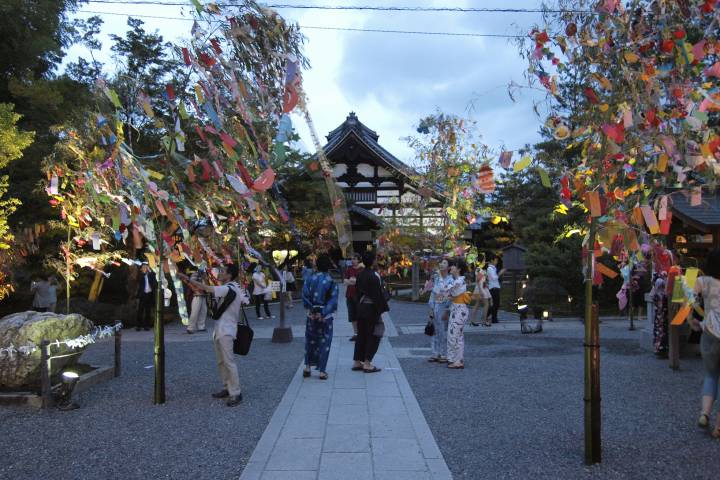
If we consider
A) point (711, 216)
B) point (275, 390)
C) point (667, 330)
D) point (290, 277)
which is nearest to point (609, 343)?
point (667, 330)

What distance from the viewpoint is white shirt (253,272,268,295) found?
565 inches

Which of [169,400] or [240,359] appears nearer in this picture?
[169,400]

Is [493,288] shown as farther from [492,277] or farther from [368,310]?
[368,310]

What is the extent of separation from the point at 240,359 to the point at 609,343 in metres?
7.03

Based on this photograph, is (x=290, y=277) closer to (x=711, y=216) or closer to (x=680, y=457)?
(x=711, y=216)

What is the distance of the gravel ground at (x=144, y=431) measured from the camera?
168 inches

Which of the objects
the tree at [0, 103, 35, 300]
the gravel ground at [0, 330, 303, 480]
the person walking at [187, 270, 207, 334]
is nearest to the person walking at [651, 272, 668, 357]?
the gravel ground at [0, 330, 303, 480]

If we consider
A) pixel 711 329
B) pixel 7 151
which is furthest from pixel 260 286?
pixel 711 329

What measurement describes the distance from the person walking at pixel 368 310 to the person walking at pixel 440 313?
1104 mm

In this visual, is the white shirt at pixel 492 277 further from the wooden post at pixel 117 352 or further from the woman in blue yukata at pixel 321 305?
the wooden post at pixel 117 352

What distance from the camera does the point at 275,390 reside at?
689 cm

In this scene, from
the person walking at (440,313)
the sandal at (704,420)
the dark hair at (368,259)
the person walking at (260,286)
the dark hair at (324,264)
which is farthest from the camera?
the person walking at (260,286)

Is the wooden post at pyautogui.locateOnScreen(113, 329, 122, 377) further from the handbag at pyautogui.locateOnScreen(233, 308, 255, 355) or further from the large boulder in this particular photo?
the handbag at pyautogui.locateOnScreen(233, 308, 255, 355)

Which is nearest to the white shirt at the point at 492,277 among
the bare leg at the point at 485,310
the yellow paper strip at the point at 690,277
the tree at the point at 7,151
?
the bare leg at the point at 485,310
